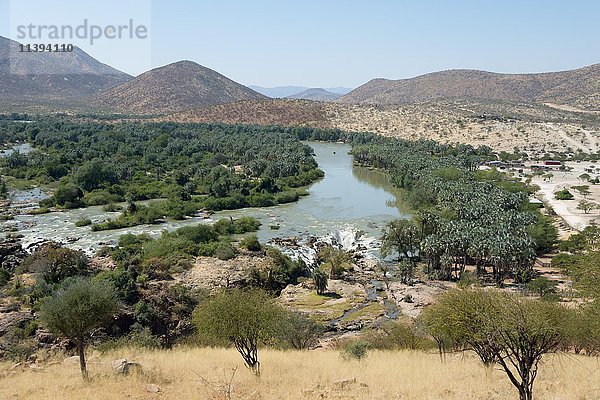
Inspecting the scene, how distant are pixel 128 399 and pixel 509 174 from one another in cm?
10300

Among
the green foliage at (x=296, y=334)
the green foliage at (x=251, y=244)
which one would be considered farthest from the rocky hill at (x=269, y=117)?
the green foliage at (x=296, y=334)

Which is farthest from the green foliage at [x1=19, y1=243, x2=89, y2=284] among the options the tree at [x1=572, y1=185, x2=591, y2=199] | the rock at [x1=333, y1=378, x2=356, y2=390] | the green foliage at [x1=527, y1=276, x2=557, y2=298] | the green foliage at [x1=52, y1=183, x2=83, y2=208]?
the tree at [x1=572, y1=185, x2=591, y2=199]

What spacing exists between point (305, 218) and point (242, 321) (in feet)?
179

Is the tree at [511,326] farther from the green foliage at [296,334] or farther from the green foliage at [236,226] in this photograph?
the green foliage at [236,226]

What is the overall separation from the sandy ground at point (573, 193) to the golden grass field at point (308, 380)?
54888mm

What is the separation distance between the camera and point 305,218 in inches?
2904

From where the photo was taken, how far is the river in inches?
2473

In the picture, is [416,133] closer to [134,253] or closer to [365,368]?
[134,253]

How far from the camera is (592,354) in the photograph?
2377cm

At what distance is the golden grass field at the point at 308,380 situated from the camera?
15.6m

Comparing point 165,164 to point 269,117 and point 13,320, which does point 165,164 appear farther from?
point 269,117

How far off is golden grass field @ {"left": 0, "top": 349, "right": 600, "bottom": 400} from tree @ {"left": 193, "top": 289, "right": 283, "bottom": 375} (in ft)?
2.89

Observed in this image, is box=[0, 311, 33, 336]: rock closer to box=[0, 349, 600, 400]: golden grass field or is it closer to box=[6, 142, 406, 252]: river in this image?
box=[0, 349, 600, 400]: golden grass field

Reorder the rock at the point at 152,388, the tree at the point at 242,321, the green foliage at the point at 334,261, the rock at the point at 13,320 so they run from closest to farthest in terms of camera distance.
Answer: the rock at the point at 152,388 < the tree at the point at 242,321 < the rock at the point at 13,320 < the green foliage at the point at 334,261
